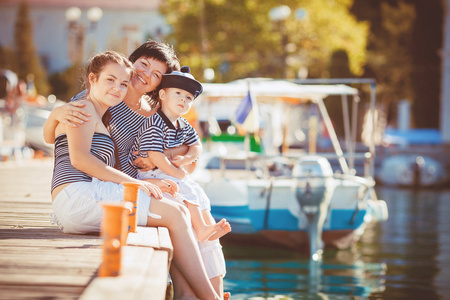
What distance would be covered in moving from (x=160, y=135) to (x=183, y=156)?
20 centimetres

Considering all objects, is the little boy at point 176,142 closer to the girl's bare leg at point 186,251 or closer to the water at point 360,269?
the girl's bare leg at point 186,251

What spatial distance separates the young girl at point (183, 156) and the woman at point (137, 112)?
0.06 meters

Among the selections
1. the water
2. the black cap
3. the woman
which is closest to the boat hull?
the water

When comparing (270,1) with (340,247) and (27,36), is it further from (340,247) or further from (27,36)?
(27,36)

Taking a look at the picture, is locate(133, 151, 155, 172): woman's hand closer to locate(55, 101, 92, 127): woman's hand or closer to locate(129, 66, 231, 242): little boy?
locate(129, 66, 231, 242): little boy

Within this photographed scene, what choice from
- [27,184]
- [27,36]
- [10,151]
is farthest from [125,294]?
[27,36]

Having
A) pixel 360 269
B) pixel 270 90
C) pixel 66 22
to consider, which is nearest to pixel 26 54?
pixel 66 22

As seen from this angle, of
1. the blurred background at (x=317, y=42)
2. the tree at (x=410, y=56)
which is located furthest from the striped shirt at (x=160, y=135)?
the tree at (x=410, y=56)

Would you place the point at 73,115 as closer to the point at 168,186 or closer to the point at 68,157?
the point at 68,157

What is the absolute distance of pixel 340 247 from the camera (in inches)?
452

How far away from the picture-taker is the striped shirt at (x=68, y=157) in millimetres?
4340

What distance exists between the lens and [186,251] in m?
4.11

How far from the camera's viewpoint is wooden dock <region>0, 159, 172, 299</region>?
3010 millimetres

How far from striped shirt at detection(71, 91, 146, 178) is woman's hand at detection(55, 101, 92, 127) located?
40 centimetres
